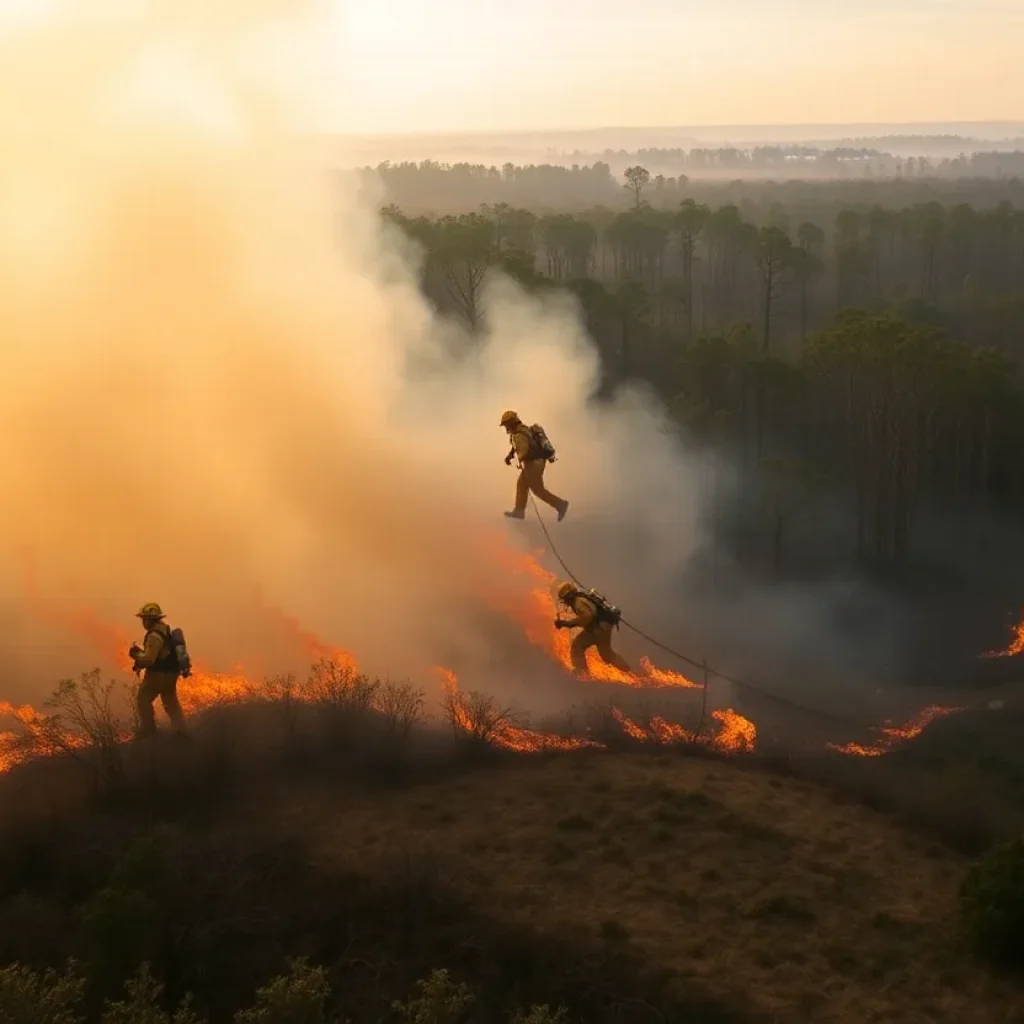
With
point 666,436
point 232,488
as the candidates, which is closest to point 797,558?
point 666,436

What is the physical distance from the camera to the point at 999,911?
39.0ft

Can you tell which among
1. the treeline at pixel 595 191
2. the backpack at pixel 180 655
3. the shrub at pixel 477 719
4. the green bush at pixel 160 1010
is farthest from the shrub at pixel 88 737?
the treeline at pixel 595 191

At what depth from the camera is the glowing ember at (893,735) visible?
19625mm

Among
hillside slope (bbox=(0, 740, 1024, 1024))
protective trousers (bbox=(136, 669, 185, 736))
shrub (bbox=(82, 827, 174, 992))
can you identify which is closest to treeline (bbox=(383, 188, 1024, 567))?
hillside slope (bbox=(0, 740, 1024, 1024))

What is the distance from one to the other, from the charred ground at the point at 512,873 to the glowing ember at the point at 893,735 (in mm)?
1144

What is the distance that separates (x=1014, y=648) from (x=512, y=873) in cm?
1873

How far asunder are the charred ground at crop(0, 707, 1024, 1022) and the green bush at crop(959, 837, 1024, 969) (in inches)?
12.7

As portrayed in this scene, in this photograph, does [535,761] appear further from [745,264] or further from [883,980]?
[745,264]

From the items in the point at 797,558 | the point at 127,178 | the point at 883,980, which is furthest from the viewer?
the point at 797,558

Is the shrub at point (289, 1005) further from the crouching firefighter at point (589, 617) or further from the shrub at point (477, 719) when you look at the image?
the crouching firefighter at point (589, 617)

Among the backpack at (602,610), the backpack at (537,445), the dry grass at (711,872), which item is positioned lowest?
the dry grass at (711,872)

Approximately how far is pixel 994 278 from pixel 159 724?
219 feet

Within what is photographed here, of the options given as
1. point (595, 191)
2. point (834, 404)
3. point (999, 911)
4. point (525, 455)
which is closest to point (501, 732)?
point (525, 455)

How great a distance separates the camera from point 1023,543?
3419cm
